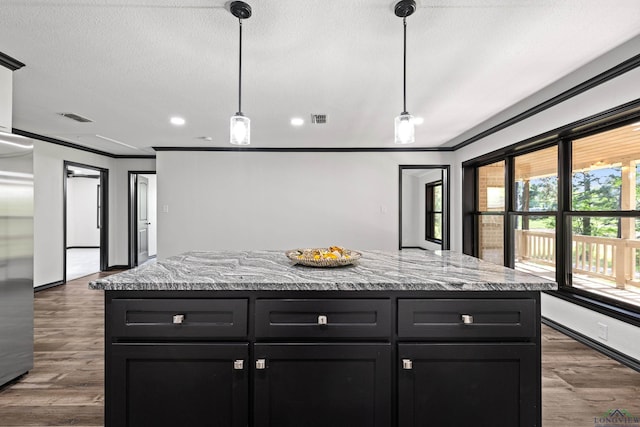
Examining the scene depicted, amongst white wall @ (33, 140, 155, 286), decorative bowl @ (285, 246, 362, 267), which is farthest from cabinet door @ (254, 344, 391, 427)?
white wall @ (33, 140, 155, 286)

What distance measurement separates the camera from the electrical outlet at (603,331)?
2.64 metres

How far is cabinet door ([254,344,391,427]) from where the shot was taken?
1359 mm

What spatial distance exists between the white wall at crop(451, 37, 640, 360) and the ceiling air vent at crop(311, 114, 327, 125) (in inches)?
85.6

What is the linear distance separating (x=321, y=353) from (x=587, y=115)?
3.04 m

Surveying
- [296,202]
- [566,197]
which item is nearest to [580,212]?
[566,197]

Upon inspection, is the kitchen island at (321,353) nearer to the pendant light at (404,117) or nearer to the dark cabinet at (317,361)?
the dark cabinet at (317,361)

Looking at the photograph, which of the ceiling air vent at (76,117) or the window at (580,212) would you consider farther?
the ceiling air vent at (76,117)

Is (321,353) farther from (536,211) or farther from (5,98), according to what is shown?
(536,211)

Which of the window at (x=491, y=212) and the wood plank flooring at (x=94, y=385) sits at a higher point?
the window at (x=491, y=212)

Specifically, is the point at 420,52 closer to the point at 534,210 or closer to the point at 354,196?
the point at 534,210

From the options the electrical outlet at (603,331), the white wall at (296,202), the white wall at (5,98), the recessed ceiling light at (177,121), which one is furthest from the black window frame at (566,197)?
the white wall at (5,98)

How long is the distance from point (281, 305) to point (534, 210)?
12.1 feet

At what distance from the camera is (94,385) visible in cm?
224

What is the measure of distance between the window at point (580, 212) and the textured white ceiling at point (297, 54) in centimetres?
80
